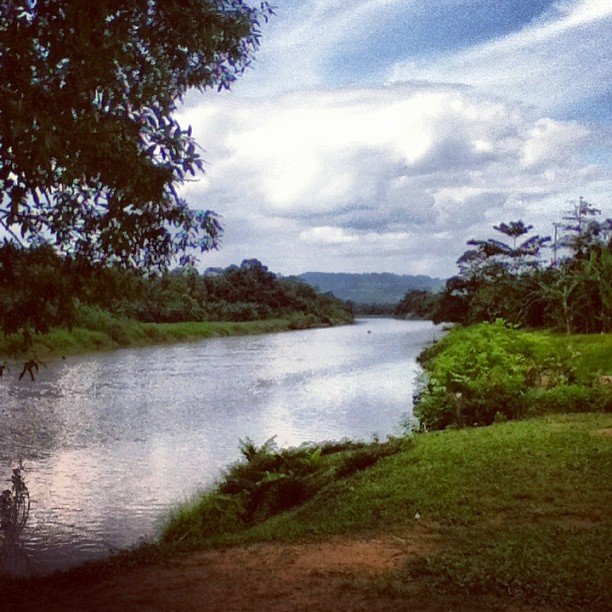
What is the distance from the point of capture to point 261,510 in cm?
966

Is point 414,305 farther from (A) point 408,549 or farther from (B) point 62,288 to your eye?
(B) point 62,288

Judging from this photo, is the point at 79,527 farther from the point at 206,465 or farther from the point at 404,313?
the point at 404,313

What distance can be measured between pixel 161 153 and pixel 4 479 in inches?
360

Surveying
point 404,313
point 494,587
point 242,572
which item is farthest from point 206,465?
point 404,313

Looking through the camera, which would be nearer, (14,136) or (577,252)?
(14,136)

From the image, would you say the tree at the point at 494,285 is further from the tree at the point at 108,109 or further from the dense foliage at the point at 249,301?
the tree at the point at 108,109

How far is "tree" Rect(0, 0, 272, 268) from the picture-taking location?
164 inches

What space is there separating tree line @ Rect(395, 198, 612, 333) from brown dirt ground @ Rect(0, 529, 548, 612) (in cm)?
2176

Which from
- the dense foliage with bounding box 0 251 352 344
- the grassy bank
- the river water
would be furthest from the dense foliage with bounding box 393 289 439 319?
the dense foliage with bounding box 0 251 352 344

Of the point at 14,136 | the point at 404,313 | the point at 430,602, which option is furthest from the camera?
the point at 404,313

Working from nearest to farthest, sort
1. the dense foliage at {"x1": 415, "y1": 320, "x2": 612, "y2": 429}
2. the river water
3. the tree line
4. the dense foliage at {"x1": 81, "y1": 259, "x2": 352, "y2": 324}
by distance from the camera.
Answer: the river water → the dense foliage at {"x1": 415, "y1": 320, "x2": 612, "y2": 429} → the tree line → the dense foliage at {"x1": 81, "y1": 259, "x2": 352, "y2": 324}

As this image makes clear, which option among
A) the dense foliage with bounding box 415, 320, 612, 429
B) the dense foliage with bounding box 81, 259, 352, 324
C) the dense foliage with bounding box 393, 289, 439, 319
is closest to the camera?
the dense foliage with bounding box 415, 320, 612, 429

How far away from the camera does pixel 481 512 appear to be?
7406 mm

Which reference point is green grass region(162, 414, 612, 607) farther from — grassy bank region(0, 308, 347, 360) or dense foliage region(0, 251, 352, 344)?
grassy bank region(0, 308, 347, 360)
